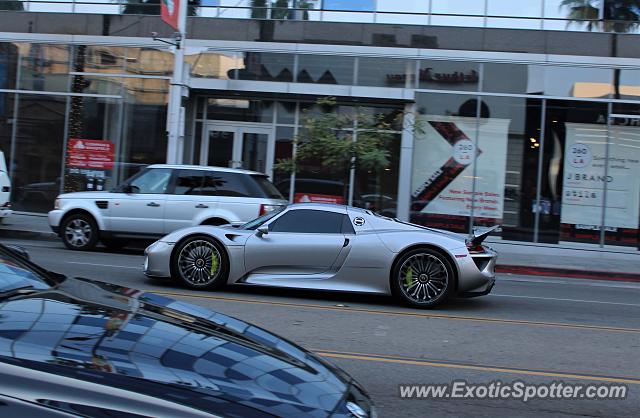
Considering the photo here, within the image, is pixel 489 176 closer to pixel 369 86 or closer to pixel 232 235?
pixel 369 86

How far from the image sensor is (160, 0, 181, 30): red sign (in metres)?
15.2

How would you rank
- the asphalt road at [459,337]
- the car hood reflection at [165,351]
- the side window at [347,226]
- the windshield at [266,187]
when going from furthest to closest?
1. the windshield at [266,187]
2. the side window at [347,226]
3. the asphalt road at [459,337]
4. the car hood reflection at [165,351]

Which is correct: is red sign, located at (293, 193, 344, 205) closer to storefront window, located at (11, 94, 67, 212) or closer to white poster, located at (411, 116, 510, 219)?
white poster, located at (411, 116, 510, 219)

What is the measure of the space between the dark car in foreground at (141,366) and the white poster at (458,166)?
14829 millimetres

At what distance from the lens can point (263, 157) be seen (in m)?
18.7

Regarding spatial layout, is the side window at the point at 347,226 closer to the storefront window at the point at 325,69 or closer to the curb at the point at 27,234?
the curb at the point at 27,234

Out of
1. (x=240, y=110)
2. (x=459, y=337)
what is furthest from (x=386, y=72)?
(x=459, y=337)

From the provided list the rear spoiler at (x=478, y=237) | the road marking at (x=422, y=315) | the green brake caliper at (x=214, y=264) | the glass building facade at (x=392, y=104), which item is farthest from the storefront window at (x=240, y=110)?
the rear spoiler at (x=478, y=237)

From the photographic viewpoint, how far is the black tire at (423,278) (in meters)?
8.22

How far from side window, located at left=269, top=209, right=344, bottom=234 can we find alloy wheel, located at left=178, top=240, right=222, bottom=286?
2.95ft

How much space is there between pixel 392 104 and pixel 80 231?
30.7ft

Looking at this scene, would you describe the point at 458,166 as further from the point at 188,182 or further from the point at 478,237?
the point at 478,237

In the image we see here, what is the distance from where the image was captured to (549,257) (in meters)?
16.5

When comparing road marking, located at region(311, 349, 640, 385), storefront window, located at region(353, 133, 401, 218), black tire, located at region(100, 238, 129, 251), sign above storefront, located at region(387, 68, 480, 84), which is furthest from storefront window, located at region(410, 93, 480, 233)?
road marking, located at region(311, 349, 640, 385)
